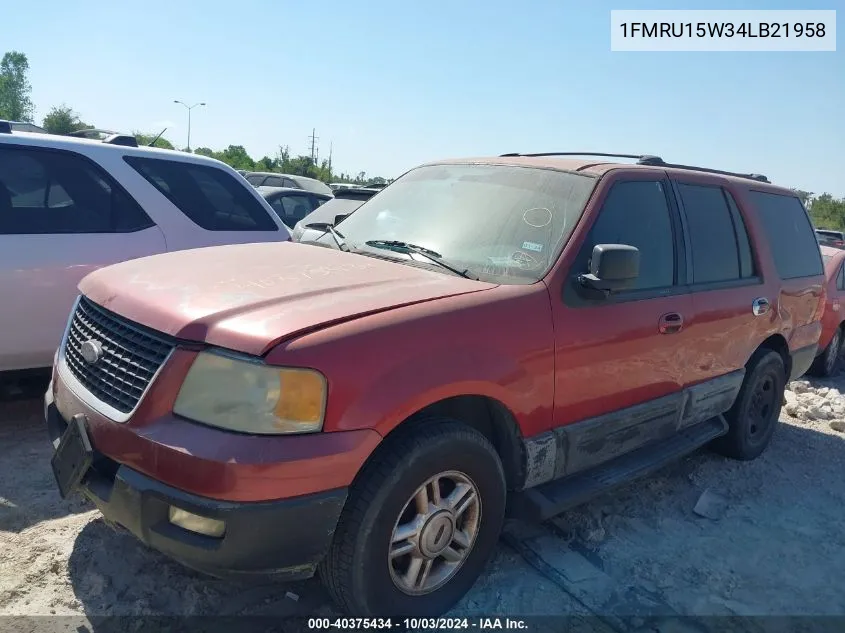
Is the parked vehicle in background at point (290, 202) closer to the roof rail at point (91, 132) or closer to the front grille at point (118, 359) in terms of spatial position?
the roof rail at point (91, 132)

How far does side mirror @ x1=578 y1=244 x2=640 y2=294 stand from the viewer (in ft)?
9.86

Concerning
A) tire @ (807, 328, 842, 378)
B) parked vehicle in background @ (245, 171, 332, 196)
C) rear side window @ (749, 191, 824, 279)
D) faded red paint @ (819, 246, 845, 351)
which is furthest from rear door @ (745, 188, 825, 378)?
parked vehicle in background @ (245, 171, 332, 196)

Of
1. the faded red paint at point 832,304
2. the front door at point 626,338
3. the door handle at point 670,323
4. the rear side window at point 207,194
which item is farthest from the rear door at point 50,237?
the faded red paint at point 832,304

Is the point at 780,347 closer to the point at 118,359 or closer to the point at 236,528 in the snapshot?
the point at 236,528

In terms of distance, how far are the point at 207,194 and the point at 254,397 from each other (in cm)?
328

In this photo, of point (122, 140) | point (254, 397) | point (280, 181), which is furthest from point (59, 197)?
point (280, 181)

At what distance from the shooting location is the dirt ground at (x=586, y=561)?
9.20 feet

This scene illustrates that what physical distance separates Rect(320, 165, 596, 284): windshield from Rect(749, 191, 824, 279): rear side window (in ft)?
6.78

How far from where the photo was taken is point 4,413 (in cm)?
460

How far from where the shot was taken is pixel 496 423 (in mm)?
2953

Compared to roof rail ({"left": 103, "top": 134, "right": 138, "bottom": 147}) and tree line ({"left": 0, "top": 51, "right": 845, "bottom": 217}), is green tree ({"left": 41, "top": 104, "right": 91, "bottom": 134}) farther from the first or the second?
roof rail ({"left": 103, "top": 134, "right": 138, "bottom": 147})

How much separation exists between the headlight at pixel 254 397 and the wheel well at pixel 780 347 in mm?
3751

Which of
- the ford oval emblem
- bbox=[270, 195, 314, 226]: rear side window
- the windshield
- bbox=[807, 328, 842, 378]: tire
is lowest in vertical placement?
bbox=[807, 328, 842, 378]: tire

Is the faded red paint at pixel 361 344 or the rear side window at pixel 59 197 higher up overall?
the rear side window at pixel 59 197
